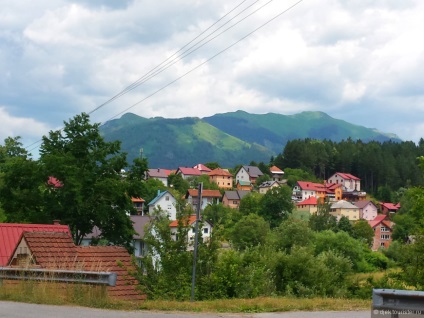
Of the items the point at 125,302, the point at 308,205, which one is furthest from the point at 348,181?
the point at 125,302

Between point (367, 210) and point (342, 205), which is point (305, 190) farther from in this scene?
point (367, 210)

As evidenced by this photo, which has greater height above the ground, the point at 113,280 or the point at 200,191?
the point at 200,191

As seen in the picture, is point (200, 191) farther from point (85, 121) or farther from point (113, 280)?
point (85, 121)

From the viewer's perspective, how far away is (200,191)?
42.7ft

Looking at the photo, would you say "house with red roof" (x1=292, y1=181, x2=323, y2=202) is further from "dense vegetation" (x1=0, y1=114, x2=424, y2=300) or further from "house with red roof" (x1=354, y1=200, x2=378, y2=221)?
"dense vegetation" (x1=0, y1=114, x2=424, y2=300)

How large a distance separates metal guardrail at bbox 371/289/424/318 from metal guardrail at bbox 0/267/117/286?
217 inches

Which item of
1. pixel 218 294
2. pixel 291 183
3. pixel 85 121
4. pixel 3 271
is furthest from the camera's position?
pixel 291 183

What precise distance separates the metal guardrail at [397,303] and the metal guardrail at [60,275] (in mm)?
5506

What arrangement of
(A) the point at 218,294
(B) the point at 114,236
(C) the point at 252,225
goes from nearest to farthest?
(A) the point at 218,294 < (B) the point at 114,236 < (C) the point at 252,225

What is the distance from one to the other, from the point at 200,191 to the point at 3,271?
5357 mm

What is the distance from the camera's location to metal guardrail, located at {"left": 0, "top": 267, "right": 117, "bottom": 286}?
1234cm

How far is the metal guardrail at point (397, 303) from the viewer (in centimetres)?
847

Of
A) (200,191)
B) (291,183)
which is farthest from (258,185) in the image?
(200,191)

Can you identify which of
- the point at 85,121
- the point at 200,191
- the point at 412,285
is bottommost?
the point at 412,285
